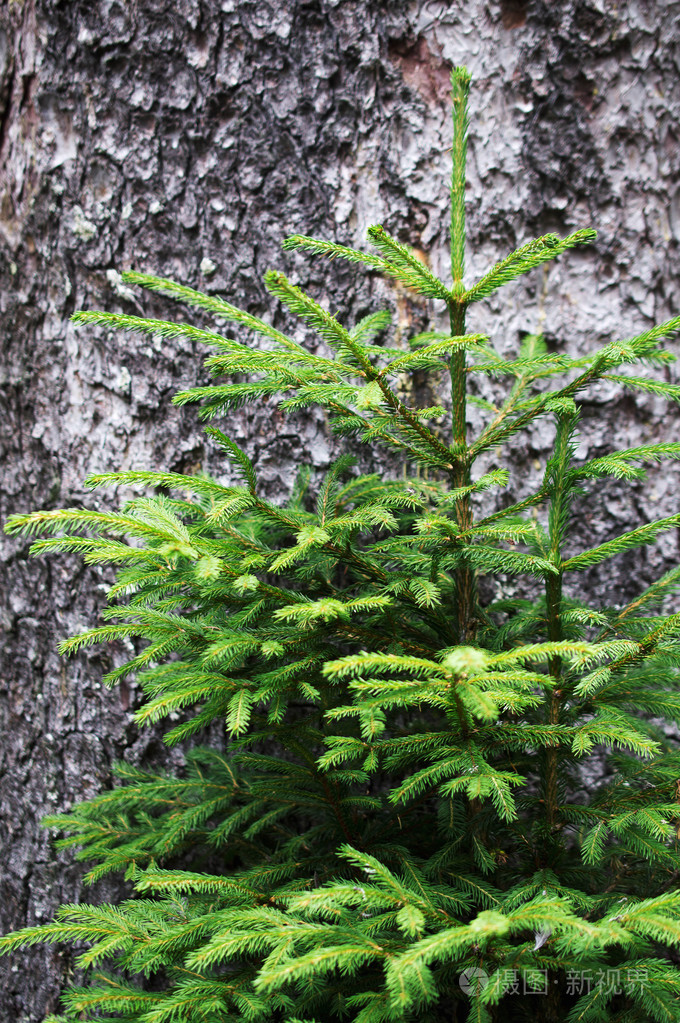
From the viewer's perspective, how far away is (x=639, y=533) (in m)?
1.53

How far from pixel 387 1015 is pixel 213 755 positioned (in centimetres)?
88

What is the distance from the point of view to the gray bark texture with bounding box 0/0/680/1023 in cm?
222

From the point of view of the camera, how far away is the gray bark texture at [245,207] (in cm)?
222

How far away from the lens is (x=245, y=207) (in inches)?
89.1

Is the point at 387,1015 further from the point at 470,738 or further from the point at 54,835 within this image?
the point at 54,835

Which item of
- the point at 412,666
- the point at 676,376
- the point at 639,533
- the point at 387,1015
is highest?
the point at 676,376

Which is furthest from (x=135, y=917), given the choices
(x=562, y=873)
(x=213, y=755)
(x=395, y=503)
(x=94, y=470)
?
(x=94, y=470)
